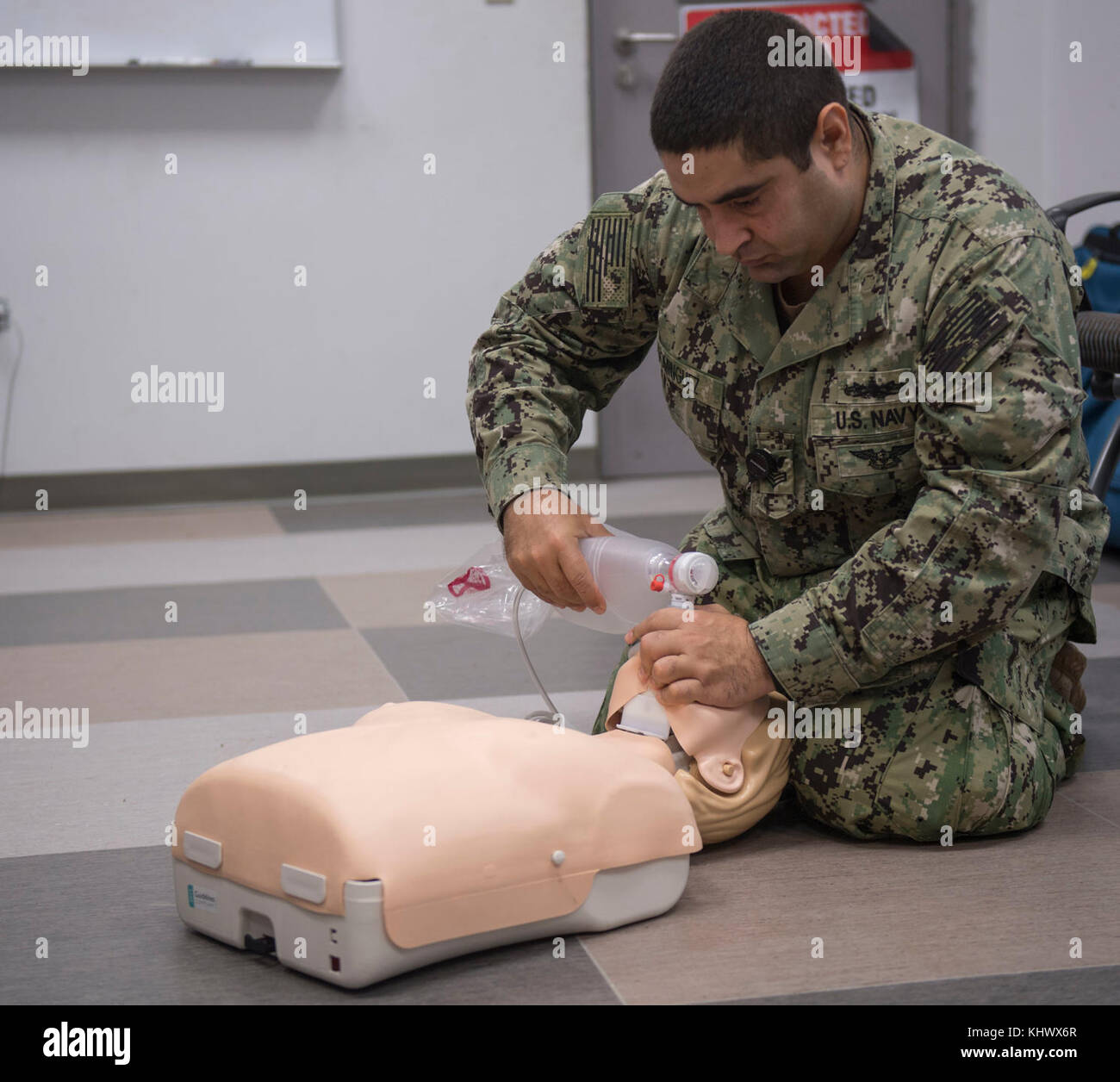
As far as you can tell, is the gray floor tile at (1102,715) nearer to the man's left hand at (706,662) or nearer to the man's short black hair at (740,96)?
the man's left hand at (706,662)

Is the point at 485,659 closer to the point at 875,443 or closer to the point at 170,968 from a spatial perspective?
the point at 875,443

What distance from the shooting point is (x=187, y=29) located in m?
3.96

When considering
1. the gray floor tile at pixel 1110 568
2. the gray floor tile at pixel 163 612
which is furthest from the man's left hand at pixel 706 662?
the gray floor tile at pixel 1110 568

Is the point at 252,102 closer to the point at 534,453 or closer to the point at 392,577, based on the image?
the point at 392,577

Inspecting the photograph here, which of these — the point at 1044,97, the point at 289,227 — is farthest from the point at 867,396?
the point at 1044,97

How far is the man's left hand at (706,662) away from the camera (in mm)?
1417

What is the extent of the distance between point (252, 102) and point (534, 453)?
2854mm

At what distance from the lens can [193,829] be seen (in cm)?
128

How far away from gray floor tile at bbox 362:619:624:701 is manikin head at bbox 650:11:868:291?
3.19 feet

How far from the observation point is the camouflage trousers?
4.85 ft

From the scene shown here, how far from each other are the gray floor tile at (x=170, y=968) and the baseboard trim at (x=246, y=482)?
8.89ft

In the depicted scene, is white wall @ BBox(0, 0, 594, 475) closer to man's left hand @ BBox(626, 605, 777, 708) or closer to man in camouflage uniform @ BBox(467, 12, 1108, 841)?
man in camouflage uniform @ BBox(467, 12, 1108, 841)

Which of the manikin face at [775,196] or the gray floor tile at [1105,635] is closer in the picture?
the manikin face at [775,196]

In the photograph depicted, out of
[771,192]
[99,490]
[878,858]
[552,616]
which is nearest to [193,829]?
[878,858]
